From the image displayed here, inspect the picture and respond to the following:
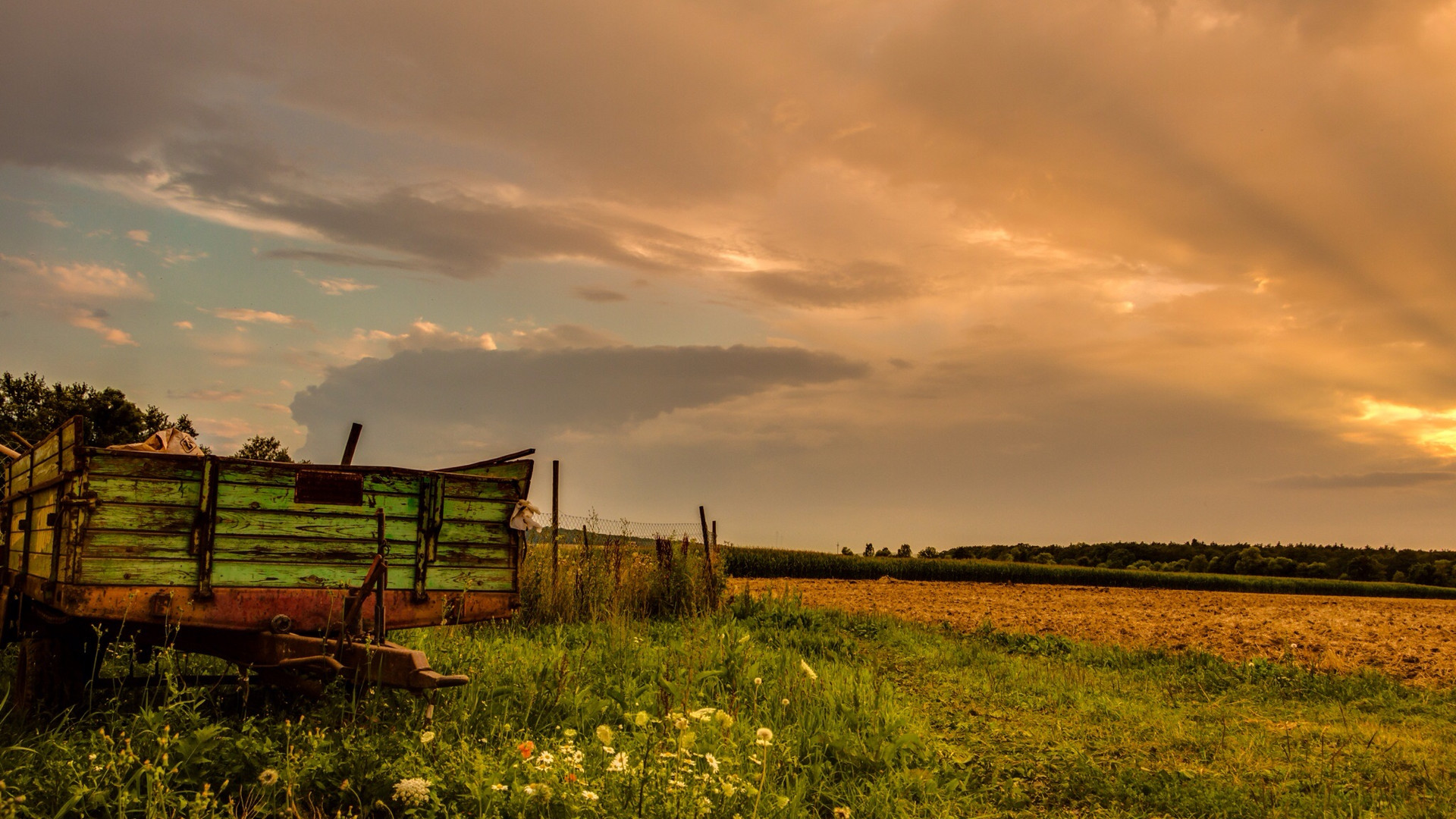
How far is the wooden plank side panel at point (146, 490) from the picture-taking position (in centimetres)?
482

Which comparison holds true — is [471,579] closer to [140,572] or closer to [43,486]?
[140,572]

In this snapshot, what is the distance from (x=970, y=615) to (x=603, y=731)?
672 inches

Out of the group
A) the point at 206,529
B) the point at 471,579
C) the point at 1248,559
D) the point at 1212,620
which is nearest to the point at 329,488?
the point at 206,529

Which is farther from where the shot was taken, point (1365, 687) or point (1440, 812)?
point (1365, 687)

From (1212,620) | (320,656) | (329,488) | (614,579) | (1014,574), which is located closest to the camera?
(320,656)

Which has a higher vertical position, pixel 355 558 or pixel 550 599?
pixel 355 558

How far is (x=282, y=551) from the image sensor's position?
5.28 meters

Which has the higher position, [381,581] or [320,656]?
[381,581]

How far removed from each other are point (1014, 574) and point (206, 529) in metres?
43.2

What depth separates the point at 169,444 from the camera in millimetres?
6109

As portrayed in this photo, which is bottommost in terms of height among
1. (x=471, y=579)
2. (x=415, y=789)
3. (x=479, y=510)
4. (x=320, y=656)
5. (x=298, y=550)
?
(x=415, y=789)

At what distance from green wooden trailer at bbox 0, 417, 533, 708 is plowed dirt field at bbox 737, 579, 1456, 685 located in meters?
8.05

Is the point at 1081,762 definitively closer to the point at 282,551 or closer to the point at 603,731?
the point at 603,731

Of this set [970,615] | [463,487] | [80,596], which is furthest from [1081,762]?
[970,615]
